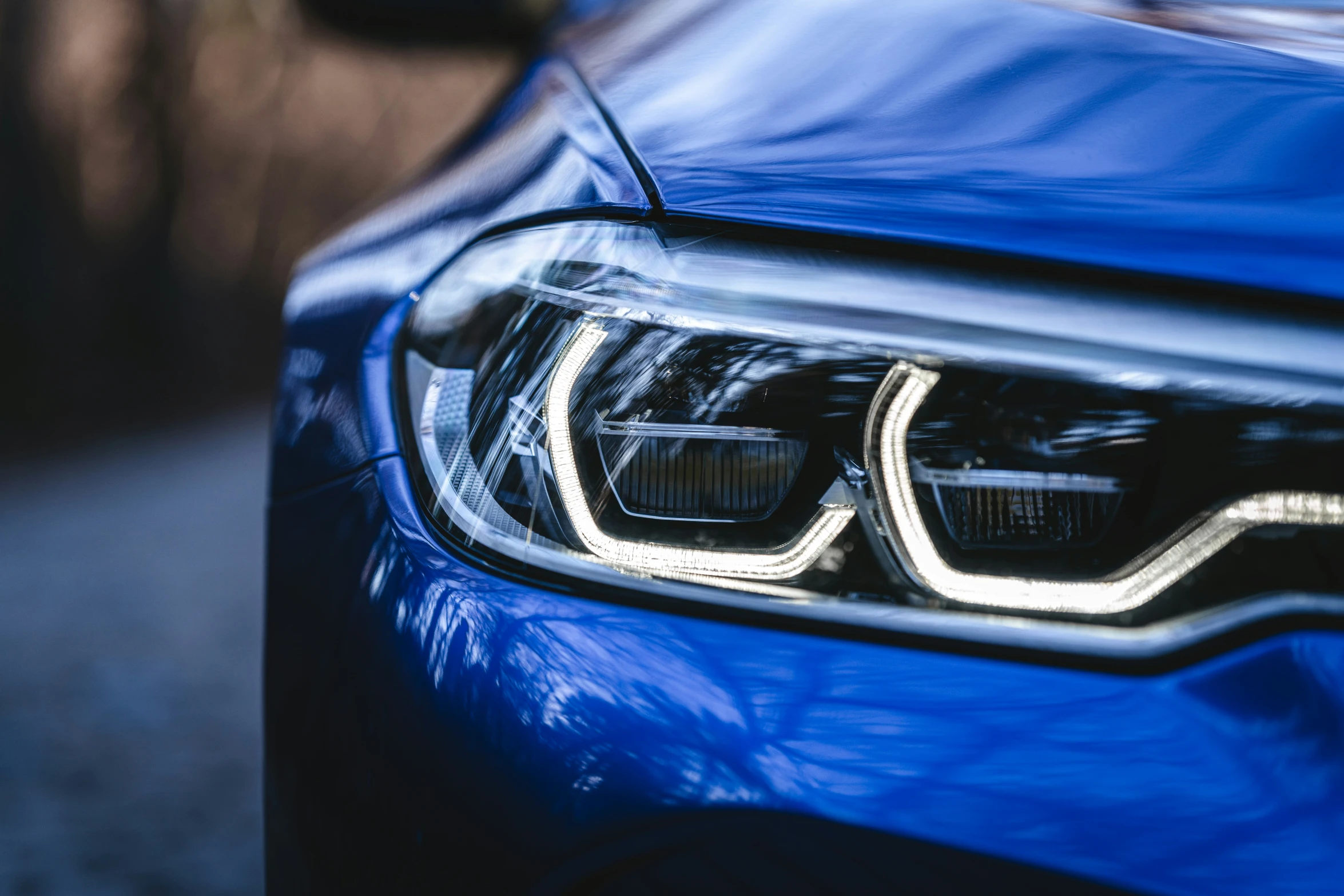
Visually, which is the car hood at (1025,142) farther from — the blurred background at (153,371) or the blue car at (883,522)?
the blurred background at (153,371)

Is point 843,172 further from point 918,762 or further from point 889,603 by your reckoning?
point 918,762

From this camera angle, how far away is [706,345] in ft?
2.56

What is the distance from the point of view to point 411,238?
1105mm

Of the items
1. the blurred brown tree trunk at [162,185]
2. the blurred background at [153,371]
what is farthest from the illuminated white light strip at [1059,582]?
the blurred brown tree trunk at [162,185]

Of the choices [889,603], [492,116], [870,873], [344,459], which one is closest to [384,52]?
[492,116]

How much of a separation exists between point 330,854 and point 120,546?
12.2ft

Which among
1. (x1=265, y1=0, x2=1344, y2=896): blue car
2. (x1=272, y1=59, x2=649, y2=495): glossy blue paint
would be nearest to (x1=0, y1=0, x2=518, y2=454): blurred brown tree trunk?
(x1=272, y1=59, x2=649, y2=495): glossy blue paint

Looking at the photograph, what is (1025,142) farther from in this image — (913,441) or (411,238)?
(411,238)

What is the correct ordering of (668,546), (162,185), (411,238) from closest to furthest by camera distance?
(668,546) < (411,238) < (162,185)

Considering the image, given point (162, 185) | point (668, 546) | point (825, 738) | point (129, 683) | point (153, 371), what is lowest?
point (129, 683)

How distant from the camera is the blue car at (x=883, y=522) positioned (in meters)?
0.66

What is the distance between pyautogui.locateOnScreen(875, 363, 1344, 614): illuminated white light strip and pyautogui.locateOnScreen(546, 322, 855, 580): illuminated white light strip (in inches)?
1.8

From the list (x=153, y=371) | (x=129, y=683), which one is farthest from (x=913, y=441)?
(x=153, y=371)

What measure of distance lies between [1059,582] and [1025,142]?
0.33 metres
